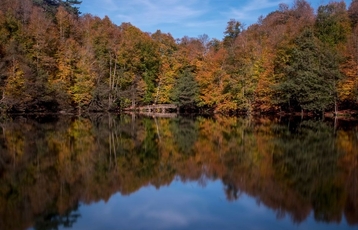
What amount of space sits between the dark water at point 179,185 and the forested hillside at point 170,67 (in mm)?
21508

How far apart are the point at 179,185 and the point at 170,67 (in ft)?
143

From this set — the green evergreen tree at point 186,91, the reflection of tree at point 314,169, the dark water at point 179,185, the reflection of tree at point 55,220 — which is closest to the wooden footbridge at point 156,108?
the green evergreen tree at point 186,91

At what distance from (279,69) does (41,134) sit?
1169 inches

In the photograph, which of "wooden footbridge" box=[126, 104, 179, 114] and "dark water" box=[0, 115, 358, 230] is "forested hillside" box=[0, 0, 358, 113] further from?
"dark water" box=[0, 115, 358, 230]

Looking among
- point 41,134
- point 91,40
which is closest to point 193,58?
point 91,40

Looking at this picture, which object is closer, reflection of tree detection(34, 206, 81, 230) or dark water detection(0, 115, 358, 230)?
reflection of tree detection(34, 206, 81, 230)

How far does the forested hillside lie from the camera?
38.4m

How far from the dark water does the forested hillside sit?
21.5 m

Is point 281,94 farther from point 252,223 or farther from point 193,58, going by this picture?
point 252,223

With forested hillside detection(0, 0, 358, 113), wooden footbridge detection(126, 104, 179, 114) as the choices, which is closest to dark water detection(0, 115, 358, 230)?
forested hillside detection(0, 0, 358, 113)

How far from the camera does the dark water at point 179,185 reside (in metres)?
8.12

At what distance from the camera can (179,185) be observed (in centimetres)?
1145

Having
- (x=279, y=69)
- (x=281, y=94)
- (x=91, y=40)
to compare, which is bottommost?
(x=281, y=94)

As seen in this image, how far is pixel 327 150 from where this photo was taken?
1636cm
